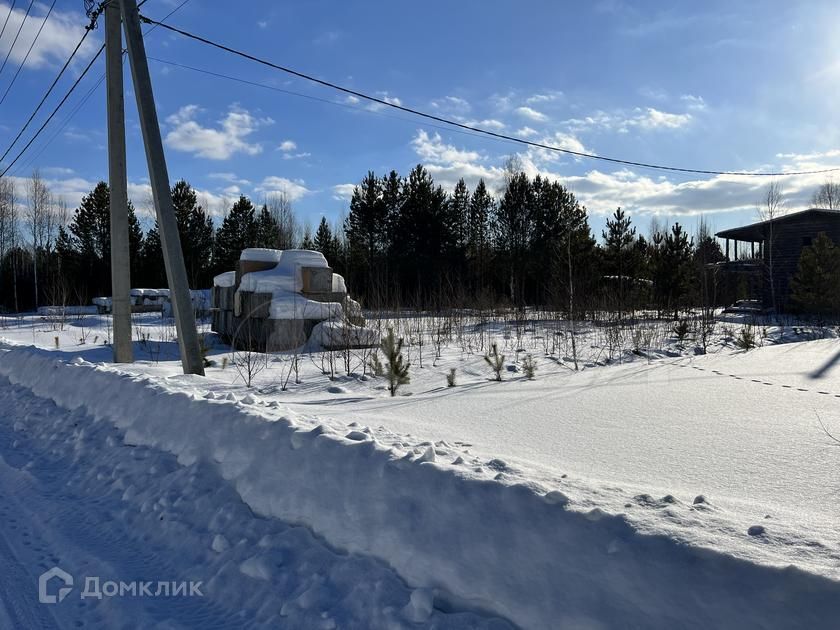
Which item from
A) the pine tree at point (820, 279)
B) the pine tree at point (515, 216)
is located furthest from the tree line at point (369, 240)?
the pine tree at point (820, 279)

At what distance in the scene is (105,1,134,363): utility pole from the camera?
361 inches

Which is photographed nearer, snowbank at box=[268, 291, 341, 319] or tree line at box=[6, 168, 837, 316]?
snowbank at box=[268, 291, 341, 319]

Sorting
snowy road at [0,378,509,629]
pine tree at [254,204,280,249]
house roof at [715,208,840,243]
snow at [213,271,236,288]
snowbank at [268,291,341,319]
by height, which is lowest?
snowy road at [0,378,509,629]

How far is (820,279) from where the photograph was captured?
19469mm

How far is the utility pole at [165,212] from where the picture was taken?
7648mm

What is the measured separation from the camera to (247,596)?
279 centimetres

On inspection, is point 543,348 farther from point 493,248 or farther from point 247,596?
point 493,248

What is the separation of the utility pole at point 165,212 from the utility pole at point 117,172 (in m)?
1.59

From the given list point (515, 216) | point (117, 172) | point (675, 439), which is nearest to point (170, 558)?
point (675, 439)

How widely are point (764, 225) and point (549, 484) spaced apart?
93.9 ft

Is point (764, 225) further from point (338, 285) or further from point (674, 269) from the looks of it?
point (338, 285)
